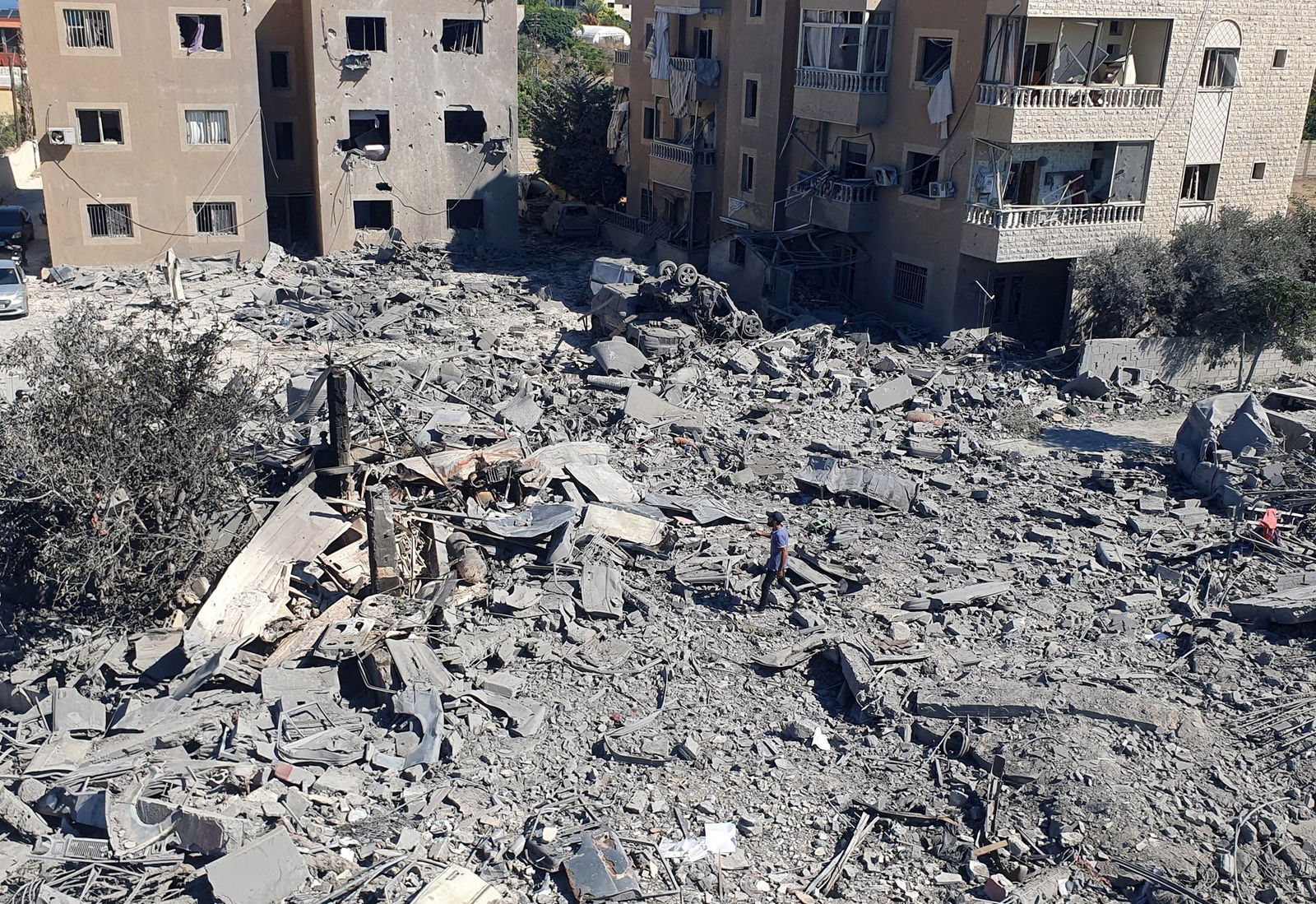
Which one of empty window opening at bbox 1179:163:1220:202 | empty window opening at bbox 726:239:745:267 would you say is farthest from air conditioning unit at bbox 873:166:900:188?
empty window opening at bbox 1179:163:1220:202

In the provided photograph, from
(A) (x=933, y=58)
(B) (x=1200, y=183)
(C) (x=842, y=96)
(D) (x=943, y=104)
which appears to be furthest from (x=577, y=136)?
(B) (x=1200, y=183)

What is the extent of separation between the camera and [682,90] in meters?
35.3

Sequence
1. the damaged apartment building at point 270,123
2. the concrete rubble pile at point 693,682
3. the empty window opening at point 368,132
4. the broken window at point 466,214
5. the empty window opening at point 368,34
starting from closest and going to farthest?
the concrete rubble pile at point 693,682
the damaged apartment building at point 270,123
the empty window opening at point 368,34
the empty window opening at point 368,132
the broken window at point 466,214

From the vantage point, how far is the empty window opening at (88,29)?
1222 inches

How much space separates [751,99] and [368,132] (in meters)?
11.7

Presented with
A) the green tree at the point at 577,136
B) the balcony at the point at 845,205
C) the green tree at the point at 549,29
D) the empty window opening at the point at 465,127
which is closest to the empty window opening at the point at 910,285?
the balcony at the point at 845,205

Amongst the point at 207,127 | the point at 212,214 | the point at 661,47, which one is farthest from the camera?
the point at 661,47

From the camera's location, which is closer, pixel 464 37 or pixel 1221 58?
pixel 1221 58

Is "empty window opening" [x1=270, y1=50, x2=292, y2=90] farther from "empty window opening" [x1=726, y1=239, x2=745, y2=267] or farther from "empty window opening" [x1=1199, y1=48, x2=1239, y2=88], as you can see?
"empty window opening" [x1=1199, y1=48, x2=1239, y2=88]

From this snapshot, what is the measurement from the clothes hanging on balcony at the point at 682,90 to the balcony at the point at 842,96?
544cm

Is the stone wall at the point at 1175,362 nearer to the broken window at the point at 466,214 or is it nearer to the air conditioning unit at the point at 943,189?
the air conditioning unit at the point at 943,189

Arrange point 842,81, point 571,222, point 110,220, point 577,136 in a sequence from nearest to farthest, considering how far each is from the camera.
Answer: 1. point 842,81
2. point 110,220
3. point 571,222
4. point 577,136

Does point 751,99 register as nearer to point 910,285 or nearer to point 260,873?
point 910,285

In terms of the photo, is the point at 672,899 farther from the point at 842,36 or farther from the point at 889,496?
the point at 842,36
